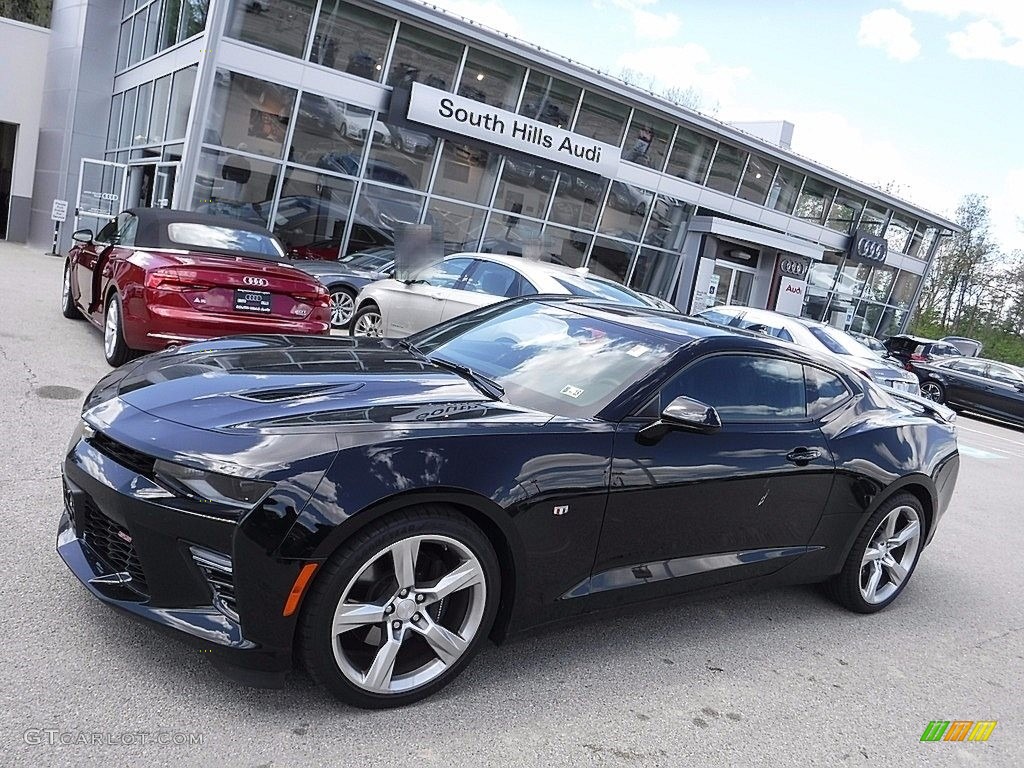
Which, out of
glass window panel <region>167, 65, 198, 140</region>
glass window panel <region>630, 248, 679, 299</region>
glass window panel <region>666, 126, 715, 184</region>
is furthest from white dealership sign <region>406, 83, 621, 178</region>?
glass window panel <region>167, 65, 198, 140</region>

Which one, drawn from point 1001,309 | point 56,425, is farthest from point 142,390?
point 1001,309

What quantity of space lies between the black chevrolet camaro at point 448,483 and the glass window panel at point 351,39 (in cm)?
1360

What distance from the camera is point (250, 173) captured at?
50.9ft

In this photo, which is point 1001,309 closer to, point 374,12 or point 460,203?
point 460,203

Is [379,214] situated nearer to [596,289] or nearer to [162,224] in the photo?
[596,289]

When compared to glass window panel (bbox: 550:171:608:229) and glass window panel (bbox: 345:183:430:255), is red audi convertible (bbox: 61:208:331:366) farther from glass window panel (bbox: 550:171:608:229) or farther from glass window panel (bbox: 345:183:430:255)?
glass window panel (bbox: 550:171:608:229)

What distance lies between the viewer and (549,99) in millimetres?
19547

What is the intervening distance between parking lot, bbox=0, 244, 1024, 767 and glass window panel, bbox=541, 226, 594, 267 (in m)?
16.6

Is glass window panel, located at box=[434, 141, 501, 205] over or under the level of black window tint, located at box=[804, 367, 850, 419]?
over

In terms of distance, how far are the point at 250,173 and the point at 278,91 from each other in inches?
66.4

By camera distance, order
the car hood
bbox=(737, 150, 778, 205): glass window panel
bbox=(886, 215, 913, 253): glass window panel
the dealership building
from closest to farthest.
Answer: the car hood, the dealership building, bbox=(737, 150, 778, 205): glass window panel, bbox=(886, 215, 913, 253): glass window panel

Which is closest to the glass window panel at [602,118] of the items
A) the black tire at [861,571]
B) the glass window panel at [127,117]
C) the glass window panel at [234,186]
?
the glass window panel at [234,186]

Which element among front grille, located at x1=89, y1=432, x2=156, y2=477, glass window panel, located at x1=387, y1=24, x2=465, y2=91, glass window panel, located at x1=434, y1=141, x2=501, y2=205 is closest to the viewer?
front grille, located at x1=89, y1=432, x2=156, y2=477

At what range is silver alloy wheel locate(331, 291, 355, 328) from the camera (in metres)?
12.5
